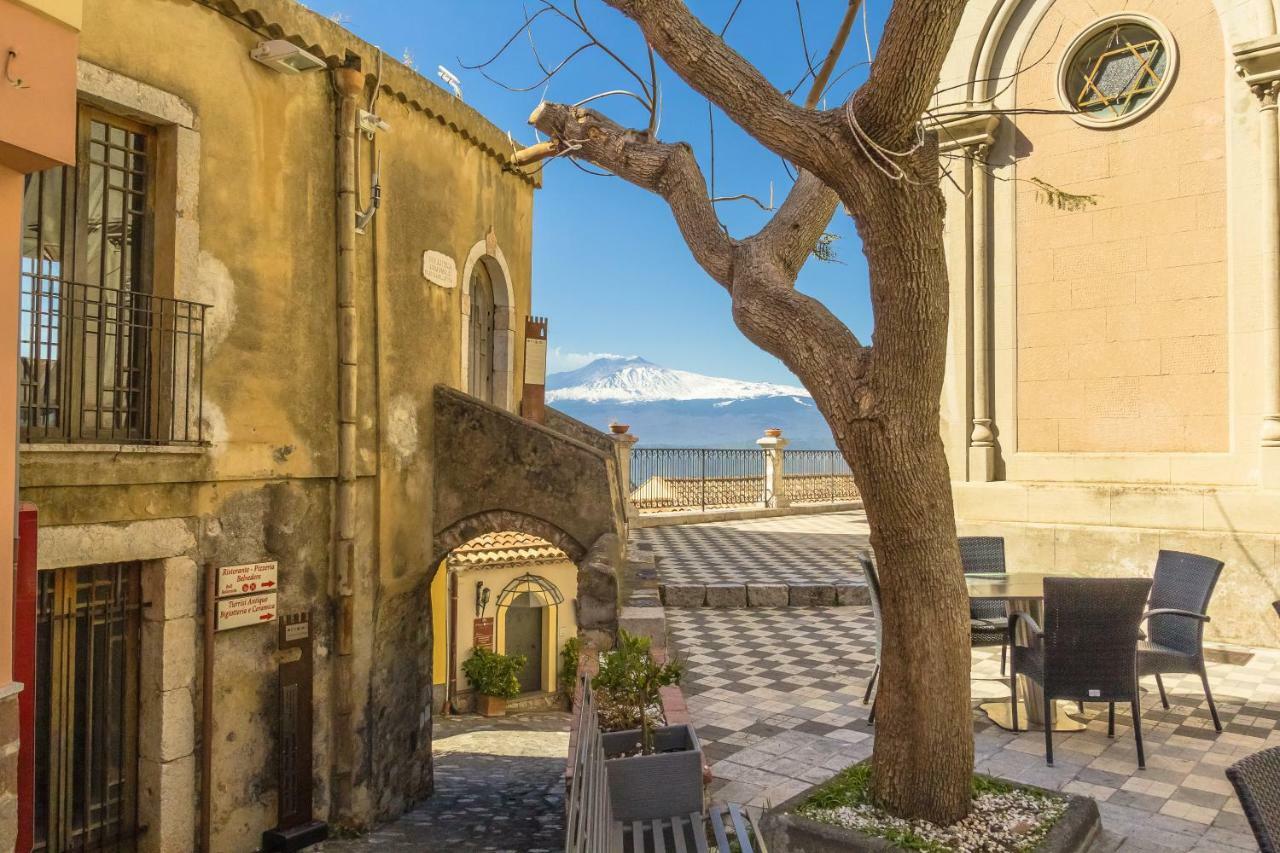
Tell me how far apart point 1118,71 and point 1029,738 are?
7.34 m

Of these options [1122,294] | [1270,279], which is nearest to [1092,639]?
[1270,279]

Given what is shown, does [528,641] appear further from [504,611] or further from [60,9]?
[60,9]

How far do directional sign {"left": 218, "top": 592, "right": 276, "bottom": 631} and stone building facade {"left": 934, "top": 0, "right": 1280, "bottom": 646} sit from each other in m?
7.23

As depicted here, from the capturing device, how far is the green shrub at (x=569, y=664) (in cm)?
1796

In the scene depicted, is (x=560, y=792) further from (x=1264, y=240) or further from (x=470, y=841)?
(x=1264, y=240)

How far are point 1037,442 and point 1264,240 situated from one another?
2.80 m

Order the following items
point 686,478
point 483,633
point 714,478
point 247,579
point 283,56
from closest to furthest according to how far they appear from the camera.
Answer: point 283,56, point 247,579, point 483,633, point 686,478, point 714,478

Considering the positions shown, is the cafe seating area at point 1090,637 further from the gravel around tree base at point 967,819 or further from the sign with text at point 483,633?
the sign with text at point 483,633

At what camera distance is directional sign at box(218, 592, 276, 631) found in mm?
6453

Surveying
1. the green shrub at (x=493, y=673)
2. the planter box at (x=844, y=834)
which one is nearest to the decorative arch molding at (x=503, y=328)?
the planter box at (x=844, y=834)

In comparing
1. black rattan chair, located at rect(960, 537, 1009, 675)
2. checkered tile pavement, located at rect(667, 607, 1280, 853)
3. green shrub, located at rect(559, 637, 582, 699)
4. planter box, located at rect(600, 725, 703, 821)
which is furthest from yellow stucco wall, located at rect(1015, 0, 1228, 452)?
green shrub, located at rect(559, 637, 582, 699)

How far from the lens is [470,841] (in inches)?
290

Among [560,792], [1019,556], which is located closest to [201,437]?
[560,792]

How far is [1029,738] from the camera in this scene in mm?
5371
